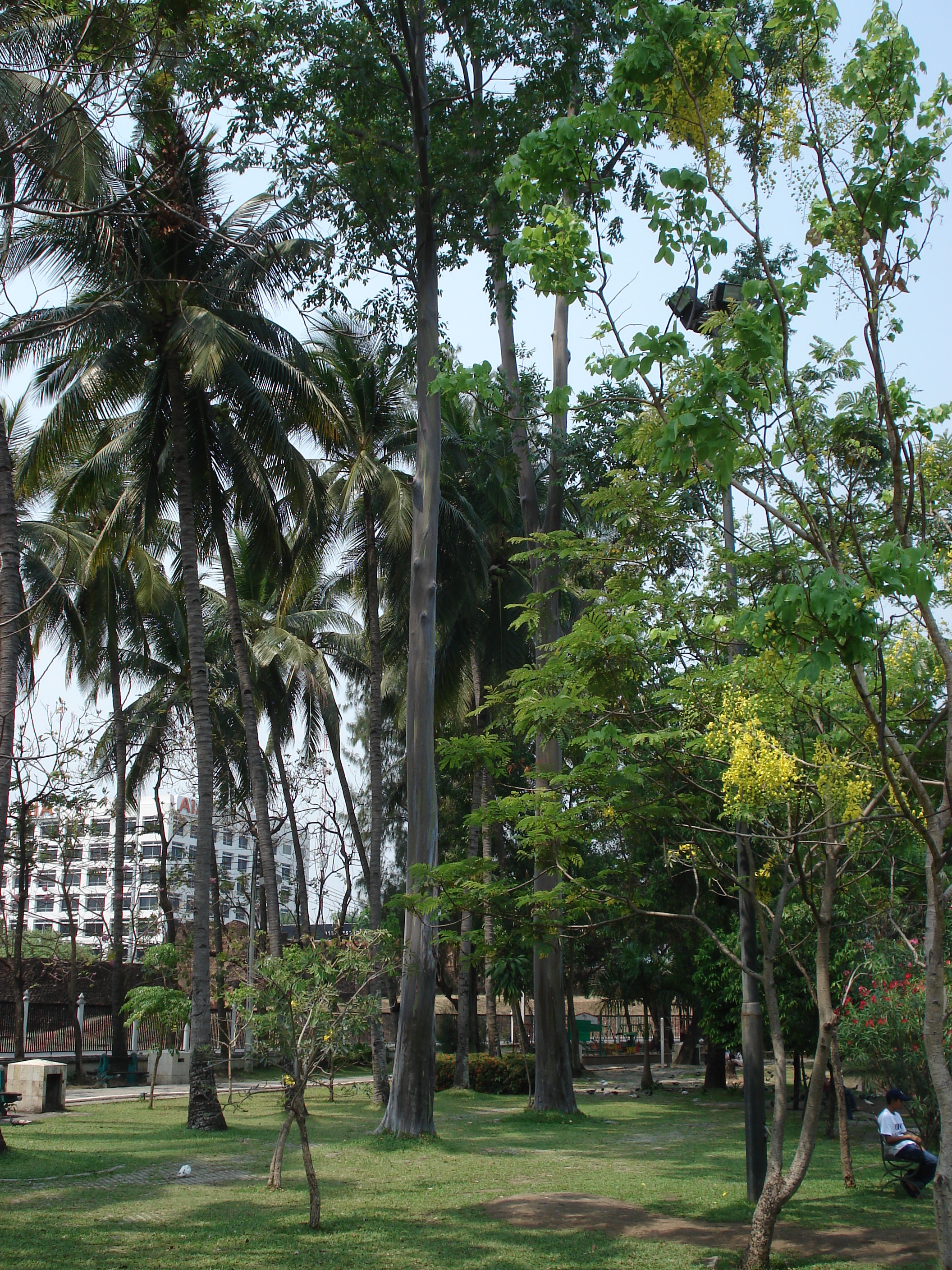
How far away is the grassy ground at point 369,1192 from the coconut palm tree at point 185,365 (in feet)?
8.42

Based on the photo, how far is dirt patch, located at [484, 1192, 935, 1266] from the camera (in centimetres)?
786

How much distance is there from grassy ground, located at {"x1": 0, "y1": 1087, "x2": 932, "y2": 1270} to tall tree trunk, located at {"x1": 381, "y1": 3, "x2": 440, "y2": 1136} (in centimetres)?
75

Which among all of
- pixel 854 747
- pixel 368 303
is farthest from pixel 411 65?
pixel 854 747

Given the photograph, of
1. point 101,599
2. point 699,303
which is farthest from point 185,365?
point 699,303

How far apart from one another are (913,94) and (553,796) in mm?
5873

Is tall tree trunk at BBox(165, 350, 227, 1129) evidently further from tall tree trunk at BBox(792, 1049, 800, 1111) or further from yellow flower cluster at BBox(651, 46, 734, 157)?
yellow flower cluster at BBox(651, 46, 734, 157)

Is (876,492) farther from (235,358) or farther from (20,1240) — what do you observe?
(235,358)

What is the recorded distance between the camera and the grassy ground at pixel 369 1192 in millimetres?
7668

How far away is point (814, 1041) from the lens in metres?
18.9

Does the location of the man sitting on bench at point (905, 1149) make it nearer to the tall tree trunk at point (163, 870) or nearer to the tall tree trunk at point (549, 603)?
the tall tree trunk at point (549, 603)

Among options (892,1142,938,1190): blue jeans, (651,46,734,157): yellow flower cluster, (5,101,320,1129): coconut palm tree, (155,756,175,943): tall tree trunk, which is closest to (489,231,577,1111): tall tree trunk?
(5,101,320,1129): coconut palm tree

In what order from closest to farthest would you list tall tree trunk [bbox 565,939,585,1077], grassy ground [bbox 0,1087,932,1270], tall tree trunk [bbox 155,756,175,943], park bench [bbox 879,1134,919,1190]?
grassy ground [bbox 0,1087,932,1270] < park bench [bbox 879,1134,919,1190] < tall tree trunk [bbox 565,939,585,1077] < tall tree trunk [bbox 155,756,175,943]

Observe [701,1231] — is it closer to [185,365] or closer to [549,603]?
[549,603]

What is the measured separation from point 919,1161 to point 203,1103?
9857 millimetres
